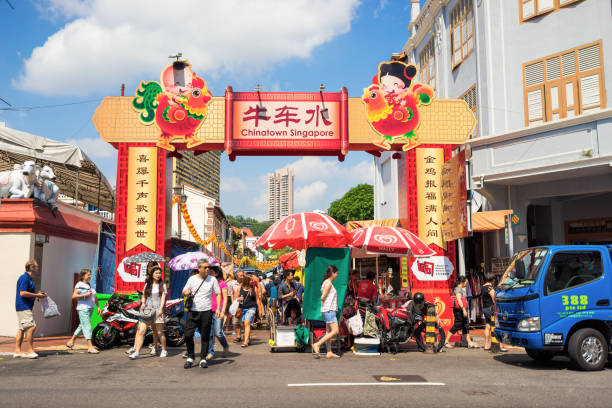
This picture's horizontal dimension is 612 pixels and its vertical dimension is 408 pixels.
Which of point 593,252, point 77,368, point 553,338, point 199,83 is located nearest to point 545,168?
point 593,252

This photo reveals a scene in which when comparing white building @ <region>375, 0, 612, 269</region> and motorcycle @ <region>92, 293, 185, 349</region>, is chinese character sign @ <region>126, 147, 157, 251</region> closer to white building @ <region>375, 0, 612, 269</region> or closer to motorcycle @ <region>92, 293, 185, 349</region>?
motorcycle @ <region>92, 293, 185, 349</region>

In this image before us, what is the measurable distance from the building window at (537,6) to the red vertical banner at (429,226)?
567cm

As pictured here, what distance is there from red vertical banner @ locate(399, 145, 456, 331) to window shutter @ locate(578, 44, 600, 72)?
4847mm

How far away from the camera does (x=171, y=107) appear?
46.6 ft

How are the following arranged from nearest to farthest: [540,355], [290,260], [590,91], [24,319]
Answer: [540,355] < [24,319] < [590,91] < [290,260]

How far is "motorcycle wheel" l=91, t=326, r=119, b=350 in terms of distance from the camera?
11.6m

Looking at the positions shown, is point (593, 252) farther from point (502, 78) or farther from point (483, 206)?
point (502, 78)

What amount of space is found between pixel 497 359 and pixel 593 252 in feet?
9.39

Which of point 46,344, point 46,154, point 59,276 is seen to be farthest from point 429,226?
point 46,154

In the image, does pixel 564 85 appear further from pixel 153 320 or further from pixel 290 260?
pixel 290 260

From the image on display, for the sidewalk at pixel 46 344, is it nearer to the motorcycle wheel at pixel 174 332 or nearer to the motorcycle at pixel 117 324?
the motorcycle at pixel 117 324

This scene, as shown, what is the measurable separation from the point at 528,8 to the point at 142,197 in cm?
1334

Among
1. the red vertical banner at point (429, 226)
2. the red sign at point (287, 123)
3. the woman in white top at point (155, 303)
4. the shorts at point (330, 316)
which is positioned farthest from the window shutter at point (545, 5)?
the woman in white top at point (155, 303)

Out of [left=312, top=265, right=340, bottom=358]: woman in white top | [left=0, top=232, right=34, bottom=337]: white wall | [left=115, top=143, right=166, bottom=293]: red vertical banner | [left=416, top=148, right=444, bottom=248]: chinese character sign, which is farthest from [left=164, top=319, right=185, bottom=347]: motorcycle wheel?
[left=416, top=148, right=444, bottom=248]: chinese character sign
